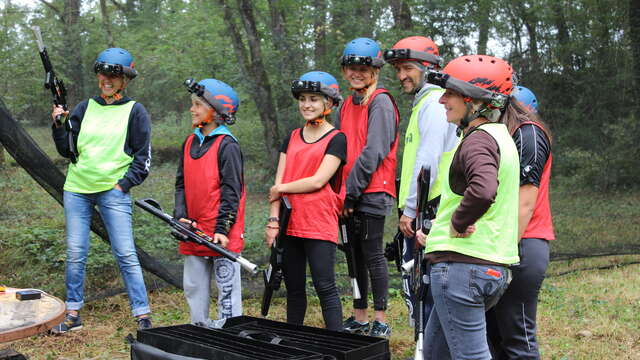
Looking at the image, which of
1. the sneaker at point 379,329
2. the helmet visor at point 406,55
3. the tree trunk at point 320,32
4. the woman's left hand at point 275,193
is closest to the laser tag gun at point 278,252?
the woman's left hand at point 275,193

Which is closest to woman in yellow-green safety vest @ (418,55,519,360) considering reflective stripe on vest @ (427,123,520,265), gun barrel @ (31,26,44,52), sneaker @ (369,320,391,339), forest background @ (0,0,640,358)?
reflective stripe on vest @ (427,123,520,265)

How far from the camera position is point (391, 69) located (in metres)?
11.2

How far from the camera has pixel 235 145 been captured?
156 inches

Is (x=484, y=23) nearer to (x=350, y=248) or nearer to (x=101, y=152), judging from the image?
(x=350, y=248)

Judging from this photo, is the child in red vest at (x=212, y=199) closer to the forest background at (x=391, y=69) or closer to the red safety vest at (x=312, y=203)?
the red safety vest at (x=312, y=203)

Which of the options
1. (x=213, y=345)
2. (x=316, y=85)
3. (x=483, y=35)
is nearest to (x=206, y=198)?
(x=316, y=85)

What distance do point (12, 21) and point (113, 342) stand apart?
6780mm

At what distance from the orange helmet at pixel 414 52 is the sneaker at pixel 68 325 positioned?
2.77m

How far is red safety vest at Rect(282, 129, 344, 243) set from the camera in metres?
3.94

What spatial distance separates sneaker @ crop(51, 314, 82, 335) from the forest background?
3.64 metres

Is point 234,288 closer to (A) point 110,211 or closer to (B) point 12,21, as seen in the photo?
(A) point 110,211

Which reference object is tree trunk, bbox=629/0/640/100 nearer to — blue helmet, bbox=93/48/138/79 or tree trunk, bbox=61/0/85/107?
blue helmet, bbox=93/48/138/79

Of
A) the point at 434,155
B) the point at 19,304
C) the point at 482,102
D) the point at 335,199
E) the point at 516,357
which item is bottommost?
the point at 516,357

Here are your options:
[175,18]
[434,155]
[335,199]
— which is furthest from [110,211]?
[175,18]
